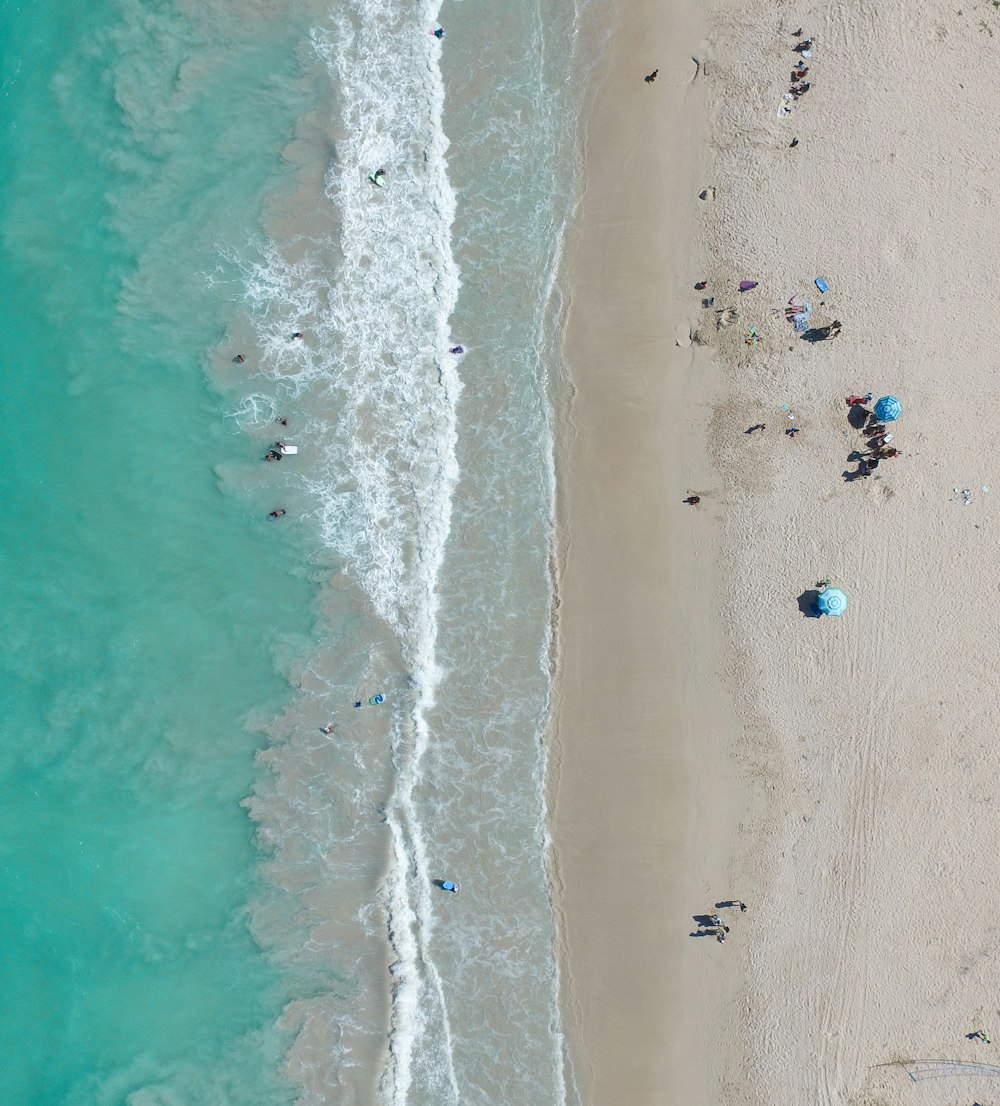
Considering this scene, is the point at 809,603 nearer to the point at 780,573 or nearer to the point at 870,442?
the point at 780,573

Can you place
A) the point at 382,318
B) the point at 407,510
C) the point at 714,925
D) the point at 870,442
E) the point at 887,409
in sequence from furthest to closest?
the point at 382,318 < the point at 407,510 < the point at 870,442 < the point at 714,925 < the point at 887,409

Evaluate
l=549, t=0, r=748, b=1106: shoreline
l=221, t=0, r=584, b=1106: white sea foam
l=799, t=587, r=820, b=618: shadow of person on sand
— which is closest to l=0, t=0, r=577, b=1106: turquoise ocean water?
l=221, t=0, r=584, b=1106: white sea foam

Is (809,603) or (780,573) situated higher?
(780,573)

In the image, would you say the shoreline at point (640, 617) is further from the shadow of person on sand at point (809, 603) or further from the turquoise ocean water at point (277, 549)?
the shadow of person on sand at point (809, 603)

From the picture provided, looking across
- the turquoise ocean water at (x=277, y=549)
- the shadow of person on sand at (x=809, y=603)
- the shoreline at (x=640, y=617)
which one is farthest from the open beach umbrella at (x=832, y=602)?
the turquoise ocean water at (x=277, y=549)

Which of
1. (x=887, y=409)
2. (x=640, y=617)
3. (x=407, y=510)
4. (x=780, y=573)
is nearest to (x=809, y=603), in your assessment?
(x=780, y=573)

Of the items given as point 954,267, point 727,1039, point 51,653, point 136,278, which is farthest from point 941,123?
point 51,653

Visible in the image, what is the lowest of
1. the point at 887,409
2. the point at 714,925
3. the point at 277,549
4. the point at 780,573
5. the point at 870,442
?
the point at 714,925
